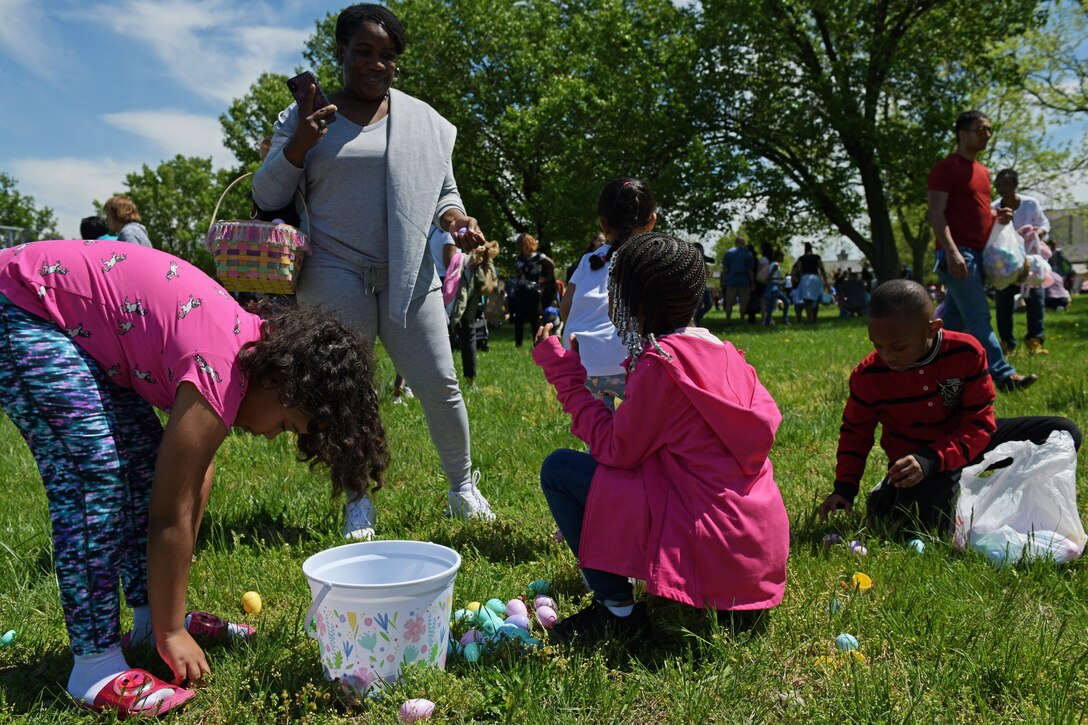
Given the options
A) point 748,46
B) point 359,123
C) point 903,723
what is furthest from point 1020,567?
Result: point 748,46

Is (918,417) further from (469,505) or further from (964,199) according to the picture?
(964,199)

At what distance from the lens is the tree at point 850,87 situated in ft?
64.2

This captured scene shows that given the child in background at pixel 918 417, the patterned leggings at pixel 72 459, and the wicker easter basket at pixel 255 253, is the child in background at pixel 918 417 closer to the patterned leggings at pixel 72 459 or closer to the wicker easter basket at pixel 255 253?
the wicker easter basket at pixel 255 253

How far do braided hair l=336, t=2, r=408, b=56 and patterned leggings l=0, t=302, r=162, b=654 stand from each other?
1705mm

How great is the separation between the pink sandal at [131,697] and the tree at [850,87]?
20052 mm

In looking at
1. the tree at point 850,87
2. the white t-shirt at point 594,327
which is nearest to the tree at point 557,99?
the tree at point 850,87

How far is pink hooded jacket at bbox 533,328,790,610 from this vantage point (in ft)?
6.95

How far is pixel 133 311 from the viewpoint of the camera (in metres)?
2.00

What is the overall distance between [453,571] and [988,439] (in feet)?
6.87

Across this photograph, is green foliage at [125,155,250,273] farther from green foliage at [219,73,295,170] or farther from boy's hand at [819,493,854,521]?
boy's hand at [819,493,854,521]

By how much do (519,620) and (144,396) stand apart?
117cm

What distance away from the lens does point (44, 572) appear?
2910 mm

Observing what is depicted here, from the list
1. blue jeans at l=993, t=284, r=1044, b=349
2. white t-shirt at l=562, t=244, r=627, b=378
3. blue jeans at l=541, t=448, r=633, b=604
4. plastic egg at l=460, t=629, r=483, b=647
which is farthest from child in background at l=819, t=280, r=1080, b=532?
blue jeans at l=993, t=284, r=1044, b=349

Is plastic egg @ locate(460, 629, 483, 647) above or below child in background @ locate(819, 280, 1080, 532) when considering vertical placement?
below
